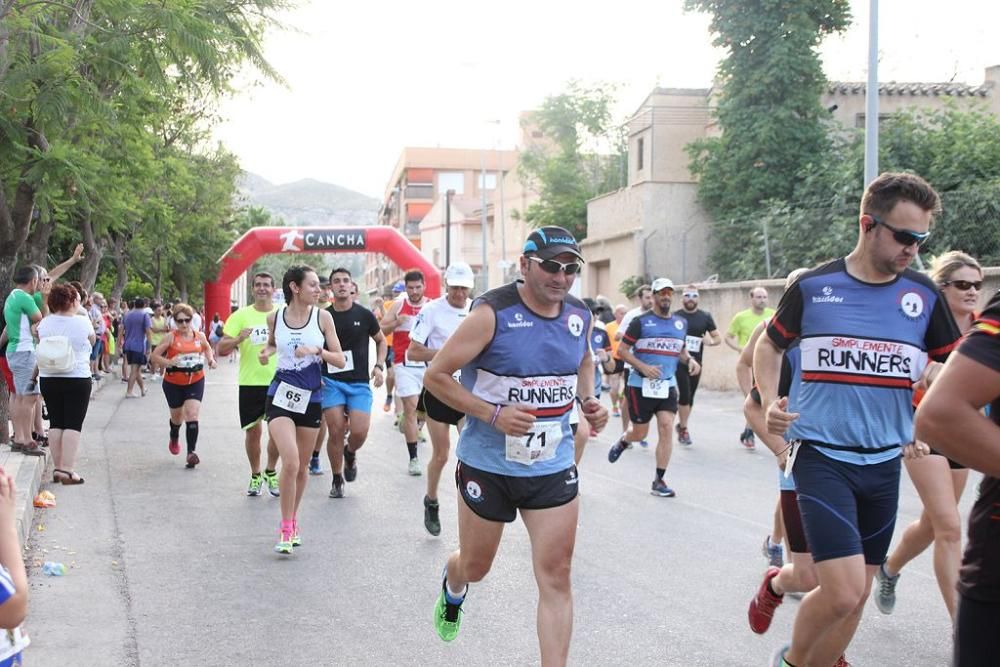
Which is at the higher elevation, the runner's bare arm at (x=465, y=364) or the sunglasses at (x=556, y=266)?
the sunglasses at (x=556, y=266)

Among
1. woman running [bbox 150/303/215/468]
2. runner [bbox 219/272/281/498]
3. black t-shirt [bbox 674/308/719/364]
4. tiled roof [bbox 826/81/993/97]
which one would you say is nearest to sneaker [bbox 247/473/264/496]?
runner [bbox 219/272/281/498]

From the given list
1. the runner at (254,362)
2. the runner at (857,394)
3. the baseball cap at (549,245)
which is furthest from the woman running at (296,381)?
the runner at (857,394)

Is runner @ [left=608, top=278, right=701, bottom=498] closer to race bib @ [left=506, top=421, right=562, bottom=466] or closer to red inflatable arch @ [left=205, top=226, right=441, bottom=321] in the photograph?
race bib @ [left=506, top=421, right=562, bottom=466]

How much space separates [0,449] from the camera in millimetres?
11430

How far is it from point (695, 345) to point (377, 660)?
31.8 feet

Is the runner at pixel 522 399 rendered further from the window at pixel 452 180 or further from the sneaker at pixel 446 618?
the window at pixel 452 180

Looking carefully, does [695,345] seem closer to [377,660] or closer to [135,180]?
[135,180]

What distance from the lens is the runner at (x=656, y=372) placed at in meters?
10.4

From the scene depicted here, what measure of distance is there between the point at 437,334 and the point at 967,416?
23.8ft

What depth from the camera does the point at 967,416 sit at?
2.56 metres

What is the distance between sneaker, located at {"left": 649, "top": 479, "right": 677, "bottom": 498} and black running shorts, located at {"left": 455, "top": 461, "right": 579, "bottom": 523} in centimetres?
539

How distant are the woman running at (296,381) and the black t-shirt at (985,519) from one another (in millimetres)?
5533

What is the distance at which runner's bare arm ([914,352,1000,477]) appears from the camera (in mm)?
2543

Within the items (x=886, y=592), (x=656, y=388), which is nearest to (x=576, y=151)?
(x=656, y=388)
